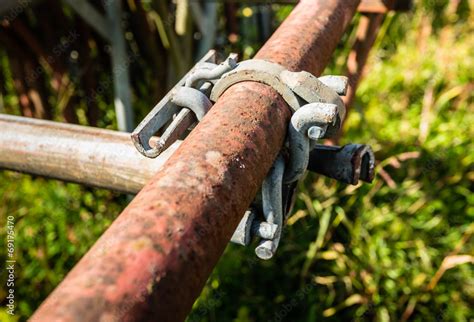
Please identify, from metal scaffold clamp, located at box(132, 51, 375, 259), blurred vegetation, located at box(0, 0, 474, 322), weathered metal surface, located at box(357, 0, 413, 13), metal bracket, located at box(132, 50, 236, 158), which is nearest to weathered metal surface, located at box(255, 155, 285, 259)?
metal scaffold clamp, located at box(132, 51, 375, 259)

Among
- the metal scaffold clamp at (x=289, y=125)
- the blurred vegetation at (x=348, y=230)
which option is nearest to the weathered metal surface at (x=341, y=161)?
the metal scaffold clamp at (x=289, y=125)

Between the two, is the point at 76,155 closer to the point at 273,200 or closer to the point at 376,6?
the point at 273,200

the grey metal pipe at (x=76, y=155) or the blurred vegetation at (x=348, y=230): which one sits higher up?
the grey metal pipe at (x=76, y=155)

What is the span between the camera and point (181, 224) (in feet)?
1.83

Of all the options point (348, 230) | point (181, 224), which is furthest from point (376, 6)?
point (181, 224)

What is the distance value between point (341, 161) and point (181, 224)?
20.6 inches

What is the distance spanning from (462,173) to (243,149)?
2.51 metres

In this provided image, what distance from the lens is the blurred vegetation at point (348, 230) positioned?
7.61 feet

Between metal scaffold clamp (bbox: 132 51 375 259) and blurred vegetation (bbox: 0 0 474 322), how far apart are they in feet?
4.88

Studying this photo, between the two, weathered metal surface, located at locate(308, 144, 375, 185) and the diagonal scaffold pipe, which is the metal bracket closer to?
the diagonal scaffold pipe

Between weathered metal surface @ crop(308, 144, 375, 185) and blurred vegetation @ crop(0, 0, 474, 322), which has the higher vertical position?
weathered metal surface @ crop(308, 144, 375, 185)

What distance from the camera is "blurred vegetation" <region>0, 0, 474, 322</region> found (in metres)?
2.32

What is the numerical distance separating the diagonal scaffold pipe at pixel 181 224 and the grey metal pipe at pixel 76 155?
27 centimetres

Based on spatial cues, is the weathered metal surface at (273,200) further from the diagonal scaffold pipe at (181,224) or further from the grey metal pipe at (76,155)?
the grey metal pipe at (76,155)
